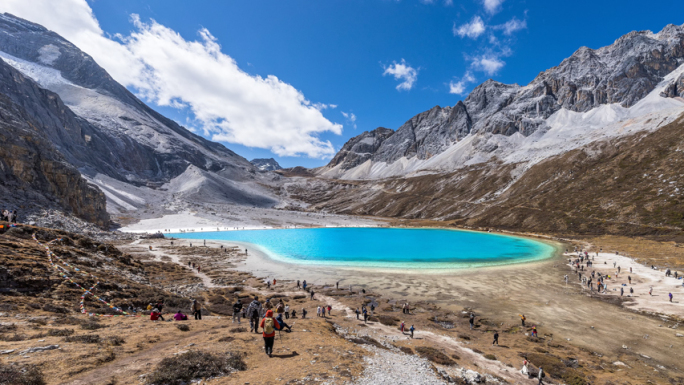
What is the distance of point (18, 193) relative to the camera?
4850cm

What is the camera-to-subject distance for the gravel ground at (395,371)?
11.7 meters

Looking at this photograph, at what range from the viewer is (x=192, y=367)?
10570 mm

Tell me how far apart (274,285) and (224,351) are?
28724 mm

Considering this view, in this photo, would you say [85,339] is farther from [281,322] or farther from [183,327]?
[281,322]

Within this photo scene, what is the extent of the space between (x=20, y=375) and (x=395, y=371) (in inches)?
527

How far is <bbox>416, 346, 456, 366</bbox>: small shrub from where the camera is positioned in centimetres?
1849

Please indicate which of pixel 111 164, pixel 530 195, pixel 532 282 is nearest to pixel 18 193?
pixel 532 282

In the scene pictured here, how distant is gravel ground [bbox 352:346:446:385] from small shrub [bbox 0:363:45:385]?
10.1 metres

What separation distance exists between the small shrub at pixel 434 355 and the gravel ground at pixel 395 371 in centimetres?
388

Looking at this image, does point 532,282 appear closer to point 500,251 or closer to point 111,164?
point 500,251

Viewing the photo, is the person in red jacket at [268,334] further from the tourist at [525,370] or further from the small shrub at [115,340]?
the tourist at [525,370]

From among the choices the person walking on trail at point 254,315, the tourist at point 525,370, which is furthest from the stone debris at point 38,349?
the tourist at point 525,370

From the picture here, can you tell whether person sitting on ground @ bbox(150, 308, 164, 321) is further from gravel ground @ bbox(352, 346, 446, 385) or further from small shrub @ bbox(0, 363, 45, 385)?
gravel ground @ bbox(352, 346, 446, 385)

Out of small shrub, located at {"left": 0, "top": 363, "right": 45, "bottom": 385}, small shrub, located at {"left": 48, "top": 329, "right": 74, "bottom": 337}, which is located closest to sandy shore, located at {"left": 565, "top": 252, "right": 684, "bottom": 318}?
small shrub, located at {"left": 0, "top": 363, "right": 45, "bottom": 385}
